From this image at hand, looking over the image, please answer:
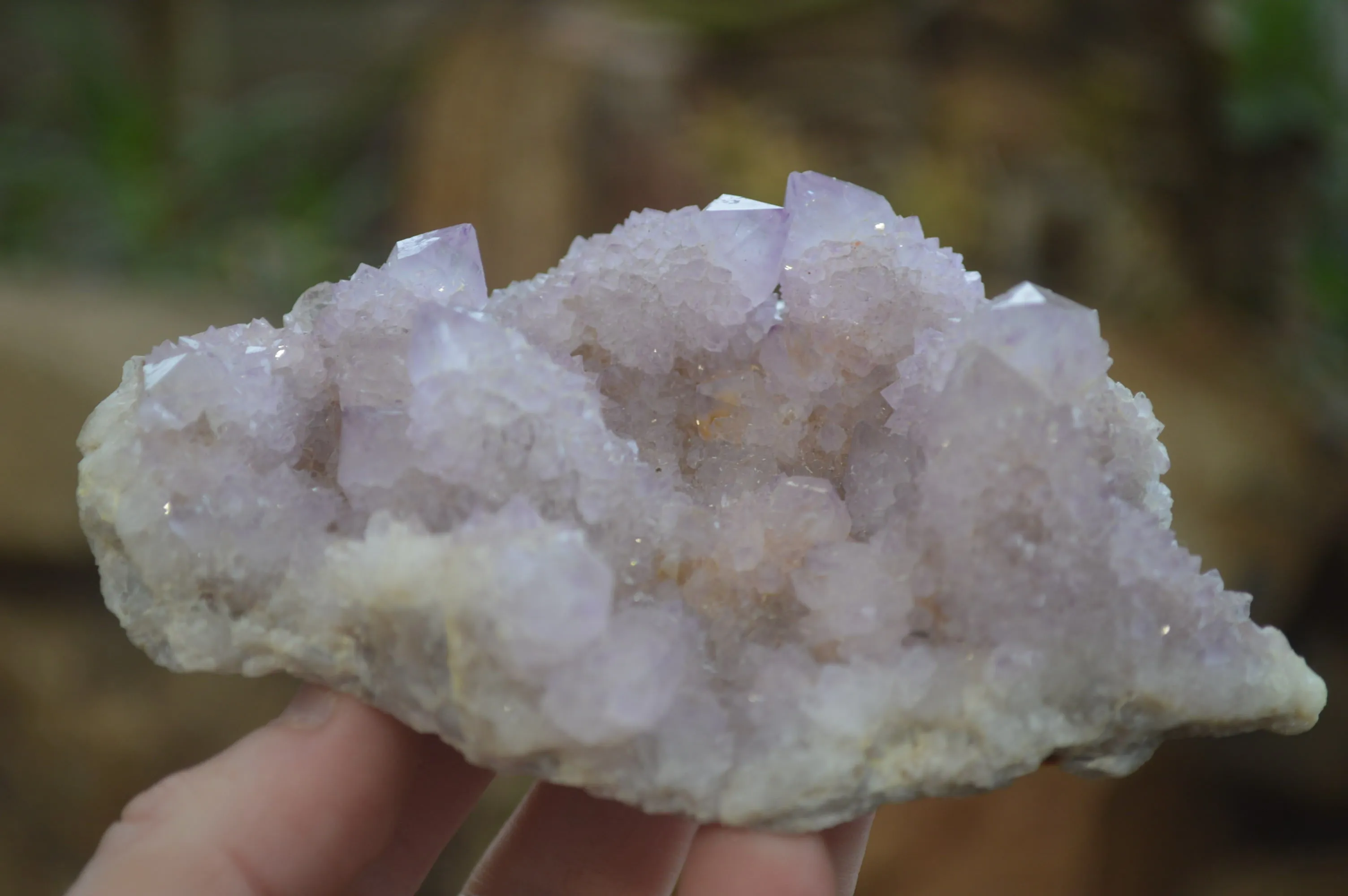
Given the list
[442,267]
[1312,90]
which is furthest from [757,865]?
[1312,90]

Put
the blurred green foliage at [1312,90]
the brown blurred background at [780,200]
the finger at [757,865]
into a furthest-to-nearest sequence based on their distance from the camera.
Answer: the blurred green foliage at [1312,90], the brown blurred background at [780,200], the finger at [757,865]

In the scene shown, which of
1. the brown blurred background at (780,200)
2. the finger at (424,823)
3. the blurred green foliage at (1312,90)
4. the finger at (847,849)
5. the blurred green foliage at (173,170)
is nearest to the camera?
the finger at (847,849)

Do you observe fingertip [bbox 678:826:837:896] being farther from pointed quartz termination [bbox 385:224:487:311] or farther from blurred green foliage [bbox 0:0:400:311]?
blurred green foliage [bbox 0:0:400:311]

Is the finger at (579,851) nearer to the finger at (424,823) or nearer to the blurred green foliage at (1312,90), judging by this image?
the finger at (424,823)

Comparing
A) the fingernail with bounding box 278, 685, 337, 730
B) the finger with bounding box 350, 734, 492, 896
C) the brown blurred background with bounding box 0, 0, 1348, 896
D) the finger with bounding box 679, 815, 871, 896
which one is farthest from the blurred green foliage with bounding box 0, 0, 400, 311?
the finger with bounding box 679, 815, 871, 896

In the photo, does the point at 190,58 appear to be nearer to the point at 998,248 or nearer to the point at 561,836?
the point at 998,248

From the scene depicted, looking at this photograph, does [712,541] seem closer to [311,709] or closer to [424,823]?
[311,709]

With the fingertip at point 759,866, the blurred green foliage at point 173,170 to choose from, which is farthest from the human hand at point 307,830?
the blurred green foliage at point 173,170
